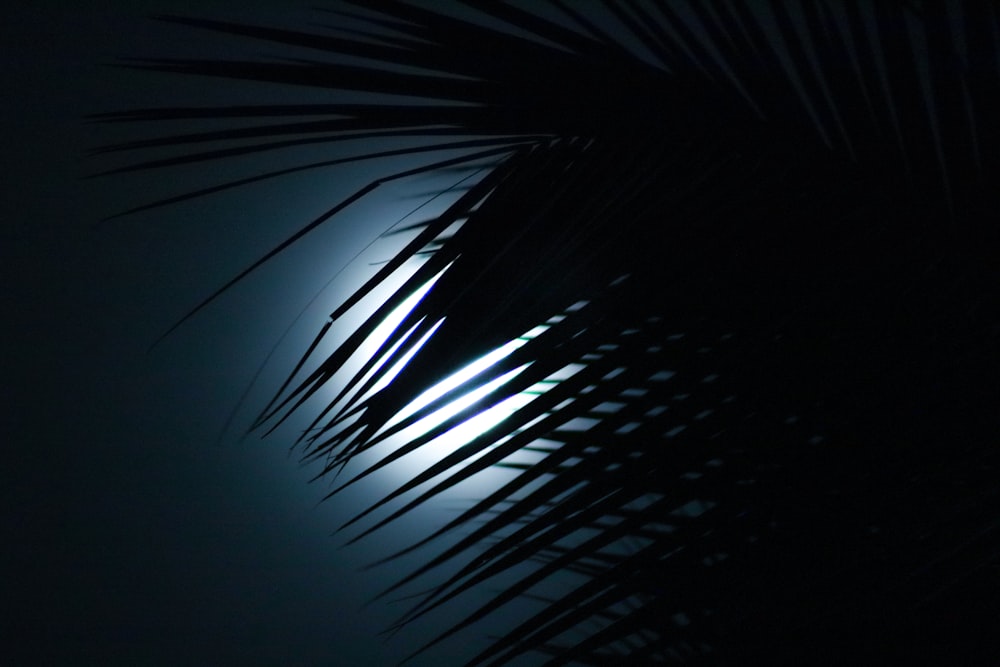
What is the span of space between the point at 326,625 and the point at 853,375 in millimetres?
1119

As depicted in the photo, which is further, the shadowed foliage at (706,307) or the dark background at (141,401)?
the dark background at (141,401)

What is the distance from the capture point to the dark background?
3.89ft

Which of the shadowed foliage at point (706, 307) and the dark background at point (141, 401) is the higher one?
the dark background at point (141, 401)

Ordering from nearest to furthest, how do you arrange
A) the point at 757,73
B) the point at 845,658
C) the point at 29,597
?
the point at 845,658, the point at 757,73, the point at 29,597

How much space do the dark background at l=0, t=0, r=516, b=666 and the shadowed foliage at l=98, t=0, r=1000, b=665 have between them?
3.11ft

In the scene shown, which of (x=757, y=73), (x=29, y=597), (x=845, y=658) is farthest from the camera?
(x=29, y=597)

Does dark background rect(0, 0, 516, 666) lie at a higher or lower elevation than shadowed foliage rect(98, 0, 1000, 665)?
higher

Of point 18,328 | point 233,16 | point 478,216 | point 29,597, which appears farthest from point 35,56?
point 478,216

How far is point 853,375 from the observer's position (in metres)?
0.31

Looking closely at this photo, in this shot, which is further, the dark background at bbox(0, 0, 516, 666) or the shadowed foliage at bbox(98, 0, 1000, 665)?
the dark background at bbox(0, 0, 516, 666)

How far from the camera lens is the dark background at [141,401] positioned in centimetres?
119

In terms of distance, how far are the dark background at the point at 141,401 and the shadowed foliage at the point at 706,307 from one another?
0.95 m

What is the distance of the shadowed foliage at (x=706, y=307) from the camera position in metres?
0.29

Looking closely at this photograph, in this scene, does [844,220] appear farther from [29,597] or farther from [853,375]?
[29,597]
